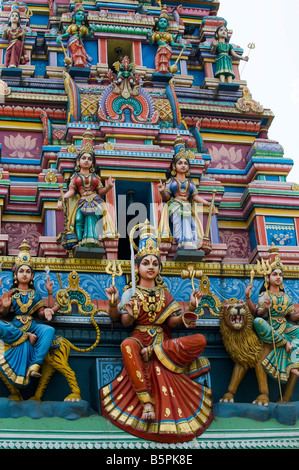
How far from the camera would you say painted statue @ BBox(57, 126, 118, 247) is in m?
15.4

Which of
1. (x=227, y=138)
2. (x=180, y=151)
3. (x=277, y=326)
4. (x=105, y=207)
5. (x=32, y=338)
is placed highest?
(x=227, y=138)

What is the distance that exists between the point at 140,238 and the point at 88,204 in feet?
6.17

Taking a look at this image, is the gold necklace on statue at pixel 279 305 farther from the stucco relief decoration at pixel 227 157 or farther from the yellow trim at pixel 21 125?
the yellow trim at pixel 21 125

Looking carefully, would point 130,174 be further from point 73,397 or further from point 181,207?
point 73,397

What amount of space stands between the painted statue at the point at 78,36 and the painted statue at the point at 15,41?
84 cm

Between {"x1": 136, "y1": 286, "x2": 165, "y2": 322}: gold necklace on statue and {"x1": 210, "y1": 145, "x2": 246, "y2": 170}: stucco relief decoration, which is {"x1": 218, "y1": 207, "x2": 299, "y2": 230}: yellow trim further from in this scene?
{"x1": 136, "y1": 286, "x2": 165, "y2": 322}: gold necklace on statue

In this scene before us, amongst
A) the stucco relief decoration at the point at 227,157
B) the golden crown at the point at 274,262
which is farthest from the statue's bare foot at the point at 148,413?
the stucco relief decoration at the point at 227,157

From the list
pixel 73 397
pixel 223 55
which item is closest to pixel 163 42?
pixel 223 55

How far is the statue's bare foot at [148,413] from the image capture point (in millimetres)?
12172

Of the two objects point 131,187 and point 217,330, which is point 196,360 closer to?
point 217,330

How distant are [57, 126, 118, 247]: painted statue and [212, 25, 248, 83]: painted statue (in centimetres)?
566

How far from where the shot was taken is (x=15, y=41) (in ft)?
65.3

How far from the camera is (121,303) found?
13.5 m
